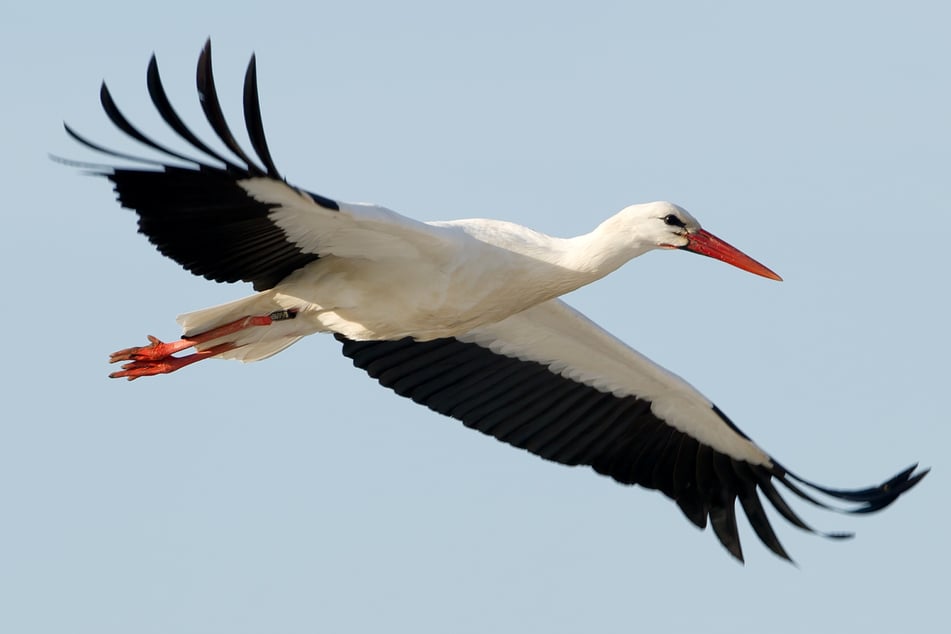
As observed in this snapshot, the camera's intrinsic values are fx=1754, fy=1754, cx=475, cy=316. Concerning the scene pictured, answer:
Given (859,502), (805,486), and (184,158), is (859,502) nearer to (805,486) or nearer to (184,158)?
(805,486)

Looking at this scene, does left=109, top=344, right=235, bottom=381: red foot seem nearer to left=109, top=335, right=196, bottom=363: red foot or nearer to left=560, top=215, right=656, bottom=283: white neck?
left=109, top=335, right=196, bottom=363: red foot

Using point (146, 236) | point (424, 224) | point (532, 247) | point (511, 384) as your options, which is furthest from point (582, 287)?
point (146, 236)

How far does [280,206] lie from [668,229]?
262 centimetres

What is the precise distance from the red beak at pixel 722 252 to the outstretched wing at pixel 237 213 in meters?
1.83

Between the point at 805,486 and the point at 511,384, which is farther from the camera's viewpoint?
the point at 511,384

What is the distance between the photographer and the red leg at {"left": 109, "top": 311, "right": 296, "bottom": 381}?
460 inches

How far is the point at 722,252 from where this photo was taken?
11.5m

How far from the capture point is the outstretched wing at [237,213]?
929 cm

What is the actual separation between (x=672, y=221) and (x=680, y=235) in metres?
0.12

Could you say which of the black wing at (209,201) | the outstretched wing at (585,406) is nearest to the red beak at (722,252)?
the outstretched wing at (585,406)

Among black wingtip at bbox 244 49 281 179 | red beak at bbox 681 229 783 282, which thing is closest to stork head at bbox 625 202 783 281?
red beak at bbox 681 229 783 282

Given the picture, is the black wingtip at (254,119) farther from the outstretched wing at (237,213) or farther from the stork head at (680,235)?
the stork head at (680,235)

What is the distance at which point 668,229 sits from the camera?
1128 centimetres

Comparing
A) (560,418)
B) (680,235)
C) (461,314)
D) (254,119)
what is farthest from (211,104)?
(560,418)
